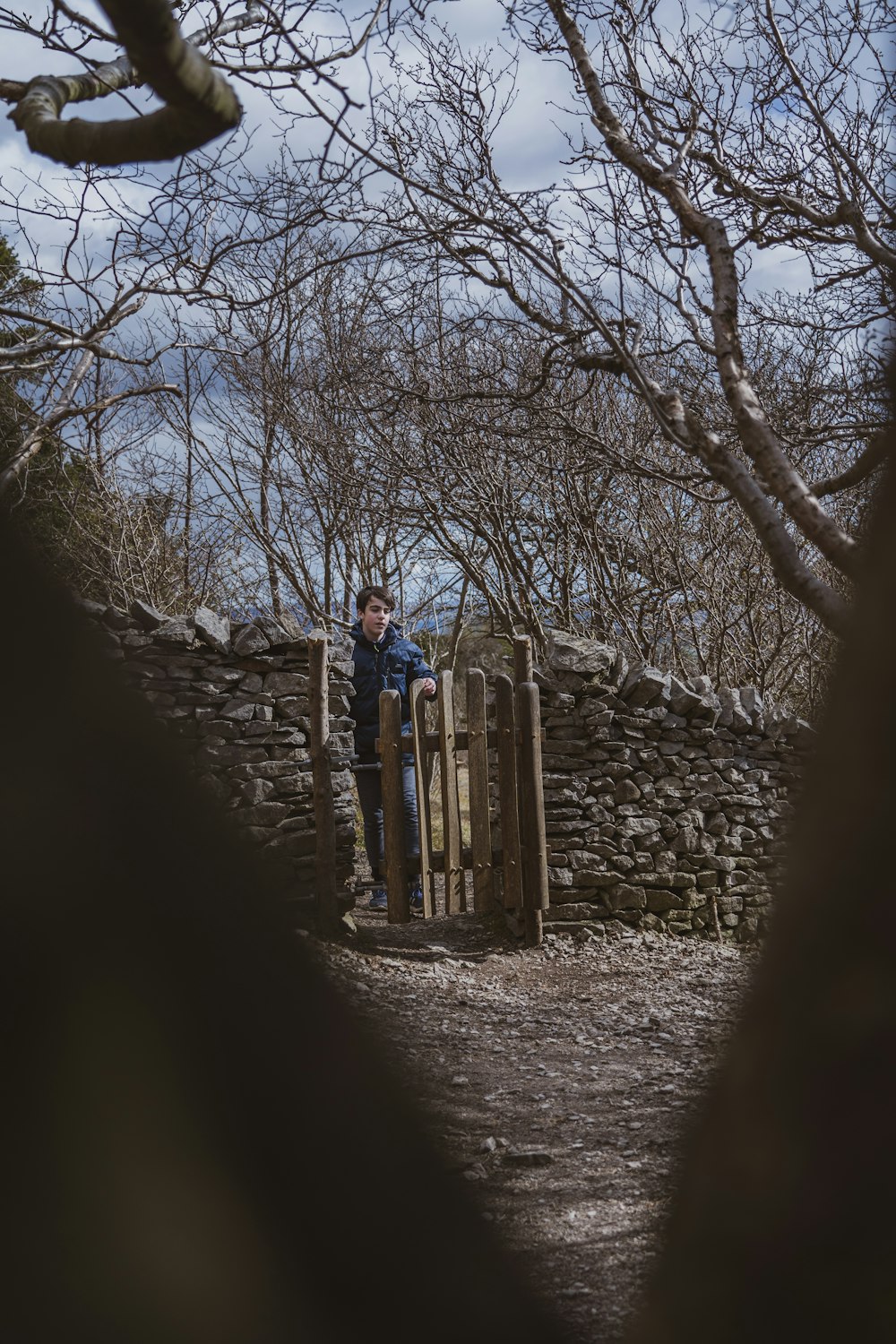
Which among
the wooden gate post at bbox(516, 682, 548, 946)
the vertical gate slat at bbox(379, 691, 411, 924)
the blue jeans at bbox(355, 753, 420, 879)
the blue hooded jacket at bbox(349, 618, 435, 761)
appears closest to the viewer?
the vertical gate slat at bbox(379, 691, 411, 924)

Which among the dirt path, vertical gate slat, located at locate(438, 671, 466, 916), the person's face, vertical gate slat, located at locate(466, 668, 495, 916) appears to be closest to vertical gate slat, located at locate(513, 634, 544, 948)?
the dirt path

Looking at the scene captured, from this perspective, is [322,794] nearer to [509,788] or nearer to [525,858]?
[509,788]

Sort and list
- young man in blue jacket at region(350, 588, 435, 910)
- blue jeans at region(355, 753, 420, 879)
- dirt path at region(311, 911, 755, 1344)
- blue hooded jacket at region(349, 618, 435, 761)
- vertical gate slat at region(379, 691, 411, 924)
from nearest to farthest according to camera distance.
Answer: dirt path at region(311, 911, 755, 1344) < vertical gate slat at region(379, 691, 411, 924) < blue jeans at region(355, 753, 420, 879) < young man in blue jacket at region(350, 588, 435, 910) < blue hooded jacket at region(349, 618, 435, 761)

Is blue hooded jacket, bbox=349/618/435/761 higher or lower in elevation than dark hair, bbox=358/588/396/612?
lower

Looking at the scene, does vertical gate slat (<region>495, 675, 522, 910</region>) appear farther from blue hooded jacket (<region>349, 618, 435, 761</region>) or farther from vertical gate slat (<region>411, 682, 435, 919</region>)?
blue hooded jacket (<region>349, 618, 435, 761</region>)

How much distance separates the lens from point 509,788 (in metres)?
6.65

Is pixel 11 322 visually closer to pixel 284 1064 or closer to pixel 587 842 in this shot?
pixel 587 842

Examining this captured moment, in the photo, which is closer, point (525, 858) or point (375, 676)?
point (525, 858)

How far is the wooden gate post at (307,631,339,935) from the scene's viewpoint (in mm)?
6484

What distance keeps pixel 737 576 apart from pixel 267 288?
5.86 metres

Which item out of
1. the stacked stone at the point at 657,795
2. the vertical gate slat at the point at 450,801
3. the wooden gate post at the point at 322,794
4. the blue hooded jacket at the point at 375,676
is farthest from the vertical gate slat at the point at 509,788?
the wooden gate post at the point at 322,794

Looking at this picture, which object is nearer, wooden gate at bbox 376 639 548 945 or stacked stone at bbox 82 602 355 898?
wooden gate at bbox 376 639 548 945

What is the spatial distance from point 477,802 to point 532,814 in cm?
37

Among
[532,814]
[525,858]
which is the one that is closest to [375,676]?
[532,814]
